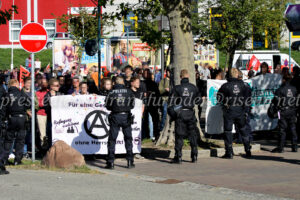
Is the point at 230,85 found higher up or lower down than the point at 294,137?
higher up

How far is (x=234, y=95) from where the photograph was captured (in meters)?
13.2

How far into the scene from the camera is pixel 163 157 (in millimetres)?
13570

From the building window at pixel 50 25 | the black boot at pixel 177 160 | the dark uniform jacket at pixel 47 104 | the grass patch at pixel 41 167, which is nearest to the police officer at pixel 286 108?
the black boot at pixel 177 160

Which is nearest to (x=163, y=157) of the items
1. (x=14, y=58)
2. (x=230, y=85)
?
(x=230, y=85)

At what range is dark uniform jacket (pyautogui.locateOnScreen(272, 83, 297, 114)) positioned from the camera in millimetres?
14016

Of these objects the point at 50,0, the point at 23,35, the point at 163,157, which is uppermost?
the point at 50,0

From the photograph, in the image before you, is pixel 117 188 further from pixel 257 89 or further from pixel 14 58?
pixel 14 58

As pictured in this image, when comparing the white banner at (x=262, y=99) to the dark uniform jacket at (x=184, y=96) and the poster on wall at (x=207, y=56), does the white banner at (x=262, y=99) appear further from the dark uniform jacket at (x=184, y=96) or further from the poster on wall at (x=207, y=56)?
the poster on wall at (x=207, y=56)

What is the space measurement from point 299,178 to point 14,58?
3746 cm

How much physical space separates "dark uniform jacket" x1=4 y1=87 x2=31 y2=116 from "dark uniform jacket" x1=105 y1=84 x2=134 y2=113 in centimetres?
177

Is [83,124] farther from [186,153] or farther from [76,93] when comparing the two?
[186,153]

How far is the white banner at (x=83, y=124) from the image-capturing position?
13352mm

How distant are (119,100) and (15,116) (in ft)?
7.07

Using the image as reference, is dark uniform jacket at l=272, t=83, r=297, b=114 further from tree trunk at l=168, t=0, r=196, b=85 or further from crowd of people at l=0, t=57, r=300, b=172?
tree trunk at l=168, t=0, r=196, b=85
